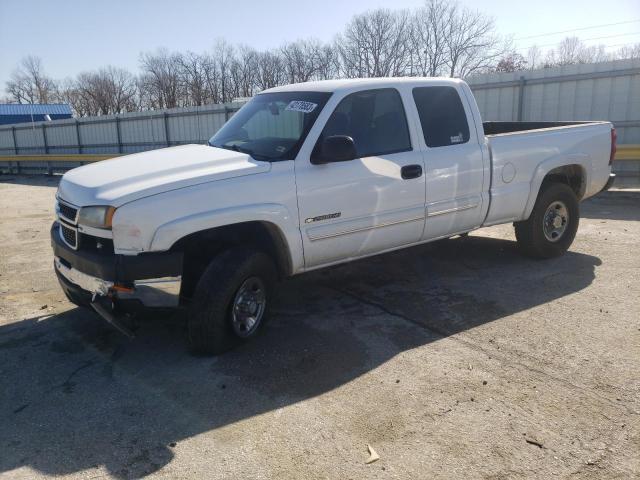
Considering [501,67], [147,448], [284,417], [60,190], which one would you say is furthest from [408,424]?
[501,67]

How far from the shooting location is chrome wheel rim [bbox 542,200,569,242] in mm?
6449

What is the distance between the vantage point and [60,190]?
14.5ft

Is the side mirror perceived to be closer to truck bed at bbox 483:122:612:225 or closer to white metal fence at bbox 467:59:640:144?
truck bed at bbox 483:122:612:225

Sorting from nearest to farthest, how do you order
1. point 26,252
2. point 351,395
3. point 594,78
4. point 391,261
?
point 351,395, point 391,261, point 26,252, point 594,78

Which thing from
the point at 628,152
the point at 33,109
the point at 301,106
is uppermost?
the point at 33,109

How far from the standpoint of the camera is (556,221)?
6.53 m

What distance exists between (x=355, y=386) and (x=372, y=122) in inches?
92.6

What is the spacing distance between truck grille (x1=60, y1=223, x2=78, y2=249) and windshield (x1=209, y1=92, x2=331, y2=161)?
147cm

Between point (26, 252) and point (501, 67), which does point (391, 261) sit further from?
point (501, 67)

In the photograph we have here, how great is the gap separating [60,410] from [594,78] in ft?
40.3

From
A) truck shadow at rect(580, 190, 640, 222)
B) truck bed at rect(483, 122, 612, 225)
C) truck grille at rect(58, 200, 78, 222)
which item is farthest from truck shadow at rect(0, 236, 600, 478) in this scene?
truck shadow at rect(580, 190, 640, 222)

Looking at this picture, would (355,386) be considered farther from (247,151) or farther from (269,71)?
(269,71)

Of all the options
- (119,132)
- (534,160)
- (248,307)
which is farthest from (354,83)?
(119,132)

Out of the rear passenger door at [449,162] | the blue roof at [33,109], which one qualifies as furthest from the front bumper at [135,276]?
the blue roof at [33,109]
